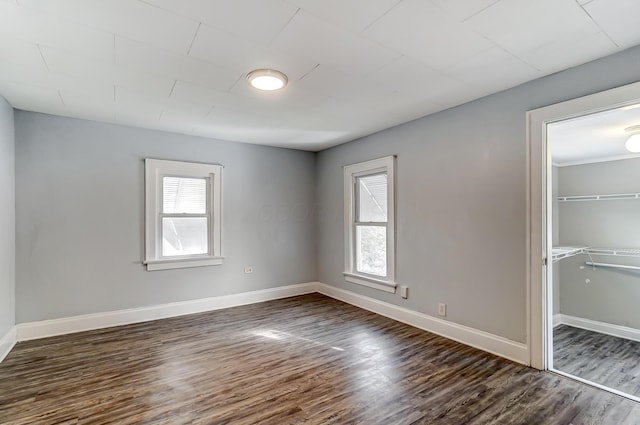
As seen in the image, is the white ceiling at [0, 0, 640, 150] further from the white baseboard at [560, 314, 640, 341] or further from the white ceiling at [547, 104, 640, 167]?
the white baseboard at [560, 314, 640, 341]

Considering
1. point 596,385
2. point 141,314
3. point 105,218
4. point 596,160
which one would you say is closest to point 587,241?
point 596,160

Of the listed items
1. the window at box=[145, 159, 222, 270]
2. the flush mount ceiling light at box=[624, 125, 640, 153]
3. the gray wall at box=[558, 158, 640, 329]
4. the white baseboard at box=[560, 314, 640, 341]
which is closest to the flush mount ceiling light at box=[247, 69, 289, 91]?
the window at box=[145, 159, 222, 270]

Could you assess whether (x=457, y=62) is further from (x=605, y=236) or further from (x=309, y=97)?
(x=605, y=236)

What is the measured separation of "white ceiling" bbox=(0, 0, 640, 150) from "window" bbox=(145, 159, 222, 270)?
3.31 feet

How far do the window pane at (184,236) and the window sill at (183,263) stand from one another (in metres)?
0.13

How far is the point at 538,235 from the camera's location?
2.58 meters

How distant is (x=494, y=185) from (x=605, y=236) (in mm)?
2188

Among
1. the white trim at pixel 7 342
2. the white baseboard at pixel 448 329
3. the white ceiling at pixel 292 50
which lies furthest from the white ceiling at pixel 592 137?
the white trim at pixel 7 342

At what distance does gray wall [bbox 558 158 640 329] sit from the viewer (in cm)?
364

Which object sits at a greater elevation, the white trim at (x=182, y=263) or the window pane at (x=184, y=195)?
the window pane at (x=184, y=195)

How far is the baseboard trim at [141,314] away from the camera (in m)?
3.35

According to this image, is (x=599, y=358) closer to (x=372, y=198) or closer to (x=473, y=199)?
(x=473, y=199)

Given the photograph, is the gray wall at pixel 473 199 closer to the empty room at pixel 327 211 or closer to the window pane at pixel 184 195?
the empty room at pixel 327 211

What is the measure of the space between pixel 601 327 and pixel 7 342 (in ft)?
20.8
